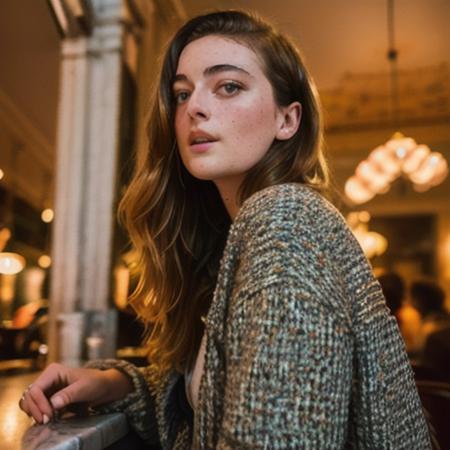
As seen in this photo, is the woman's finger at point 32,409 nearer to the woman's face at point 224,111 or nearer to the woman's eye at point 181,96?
the woman's face at point 224,111

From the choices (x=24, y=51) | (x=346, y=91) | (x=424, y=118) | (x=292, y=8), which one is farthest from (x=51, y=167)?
(x=424, y=118)

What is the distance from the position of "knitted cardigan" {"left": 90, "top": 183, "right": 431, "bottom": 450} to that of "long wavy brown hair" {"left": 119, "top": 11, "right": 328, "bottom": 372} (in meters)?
0.34

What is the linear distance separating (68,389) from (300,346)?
0.64 m

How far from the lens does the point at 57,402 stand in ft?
3.66

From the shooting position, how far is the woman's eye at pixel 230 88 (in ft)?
3.65

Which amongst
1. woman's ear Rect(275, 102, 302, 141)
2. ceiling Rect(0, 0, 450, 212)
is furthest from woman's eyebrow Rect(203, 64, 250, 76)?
ceiling Rect(0, 0, 450, 212)

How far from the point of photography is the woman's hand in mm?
1109

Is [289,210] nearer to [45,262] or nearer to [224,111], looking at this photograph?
[224,111]

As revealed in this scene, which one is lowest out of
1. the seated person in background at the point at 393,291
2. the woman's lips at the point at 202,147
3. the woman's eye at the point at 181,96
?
the seated person in background at the point at 393,291

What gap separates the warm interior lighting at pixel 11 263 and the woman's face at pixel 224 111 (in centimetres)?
122

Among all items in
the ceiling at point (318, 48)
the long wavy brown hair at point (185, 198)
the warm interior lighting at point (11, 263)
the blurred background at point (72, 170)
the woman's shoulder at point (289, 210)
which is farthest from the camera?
the ceiling at point (318, 48)

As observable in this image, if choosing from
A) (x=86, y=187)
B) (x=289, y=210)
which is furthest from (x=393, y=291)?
(x=289, y=210)

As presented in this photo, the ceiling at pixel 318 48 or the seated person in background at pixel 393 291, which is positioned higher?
the ceiling at pixel 318 48

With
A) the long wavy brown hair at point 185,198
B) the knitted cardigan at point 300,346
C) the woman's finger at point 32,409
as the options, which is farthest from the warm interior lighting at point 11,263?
the knitted cardigan at point 300,346
